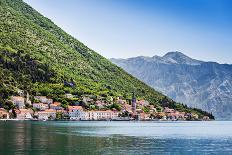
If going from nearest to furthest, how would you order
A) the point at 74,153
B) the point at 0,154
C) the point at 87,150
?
the point at 0,154, the point at 74,153, the point at 87,150

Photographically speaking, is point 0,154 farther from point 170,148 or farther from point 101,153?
point 170,148

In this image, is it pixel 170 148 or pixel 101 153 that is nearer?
pixel 101 153

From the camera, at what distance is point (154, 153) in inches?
2842

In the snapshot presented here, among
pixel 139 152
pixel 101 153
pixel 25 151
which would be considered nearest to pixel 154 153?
pixel 139 152

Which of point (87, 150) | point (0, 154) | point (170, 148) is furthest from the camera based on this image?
point (170, 148)

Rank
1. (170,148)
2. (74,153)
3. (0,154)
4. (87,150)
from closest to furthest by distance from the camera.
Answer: (0,154) → (74,153) → (87,150) → (170,148)

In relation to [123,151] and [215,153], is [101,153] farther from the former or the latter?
[215,153]

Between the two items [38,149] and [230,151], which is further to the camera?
[230,151]

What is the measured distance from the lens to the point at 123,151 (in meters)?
73.4

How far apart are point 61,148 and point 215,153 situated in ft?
77.2

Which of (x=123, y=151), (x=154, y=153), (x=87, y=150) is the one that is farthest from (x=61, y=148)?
(x=154, y=153)

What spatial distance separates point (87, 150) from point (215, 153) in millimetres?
19582

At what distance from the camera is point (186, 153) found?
7325 centimetres

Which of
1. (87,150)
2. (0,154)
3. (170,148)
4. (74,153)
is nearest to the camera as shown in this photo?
(0,154)
